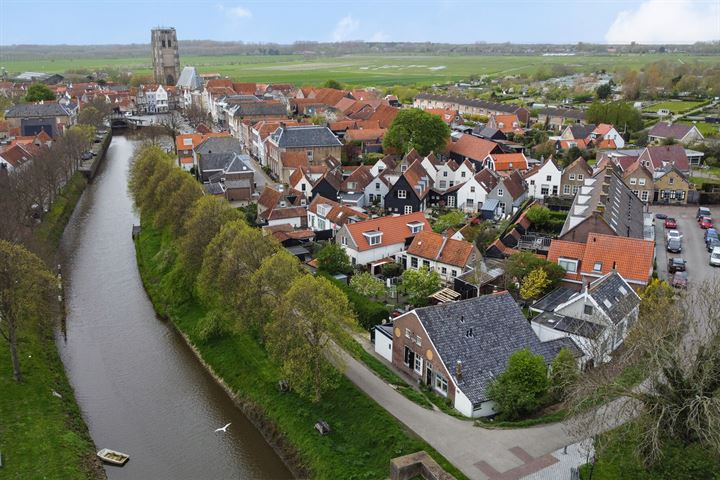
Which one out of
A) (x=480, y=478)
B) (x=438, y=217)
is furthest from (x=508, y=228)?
(x=480, y=478)

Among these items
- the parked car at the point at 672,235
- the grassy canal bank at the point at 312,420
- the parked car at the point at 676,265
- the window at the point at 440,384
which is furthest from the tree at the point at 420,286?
the parked car at the point at 672,235

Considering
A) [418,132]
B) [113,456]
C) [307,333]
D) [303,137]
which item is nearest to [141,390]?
[113,456]

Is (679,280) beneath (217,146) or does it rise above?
beneath

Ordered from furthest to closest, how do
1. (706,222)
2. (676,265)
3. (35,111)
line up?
(35,111)
(706,222)
(676,265)

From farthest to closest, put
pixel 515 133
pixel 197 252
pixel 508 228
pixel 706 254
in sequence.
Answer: pixel 515 133, pixel 508 228, pixel 706 254, pixel 197 252

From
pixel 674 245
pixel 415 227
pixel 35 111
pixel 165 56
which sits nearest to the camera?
pixel 674 245

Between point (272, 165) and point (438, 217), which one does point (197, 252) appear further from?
point (272, 165)

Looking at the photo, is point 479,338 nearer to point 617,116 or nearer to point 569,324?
point 569,324

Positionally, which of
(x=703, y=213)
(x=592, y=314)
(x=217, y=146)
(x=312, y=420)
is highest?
(x=217, y=146)
